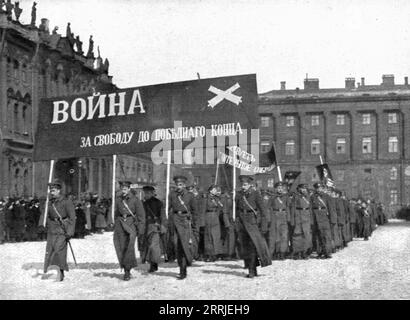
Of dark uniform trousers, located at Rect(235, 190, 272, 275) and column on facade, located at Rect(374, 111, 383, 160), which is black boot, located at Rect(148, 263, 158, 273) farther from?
column on facade, located at Rect(374, 111, 383, 160)

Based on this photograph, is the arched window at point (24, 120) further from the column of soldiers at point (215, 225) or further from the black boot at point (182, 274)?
the black boot at point (182, 274)

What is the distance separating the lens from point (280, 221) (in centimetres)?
1612

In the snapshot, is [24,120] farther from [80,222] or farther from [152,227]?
[152,227]

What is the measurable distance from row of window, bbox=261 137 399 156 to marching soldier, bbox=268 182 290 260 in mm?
55212

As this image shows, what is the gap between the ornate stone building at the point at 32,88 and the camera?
113ft

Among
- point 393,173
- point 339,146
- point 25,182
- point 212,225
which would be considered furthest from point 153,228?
point 339,146

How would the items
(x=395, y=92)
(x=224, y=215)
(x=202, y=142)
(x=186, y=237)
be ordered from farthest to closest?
1. (x=395, y=92)
2. (x=224, y=215)
3. (x=202, y=142)
4. (x=186, y=237)

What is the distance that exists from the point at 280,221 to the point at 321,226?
104 centimetres

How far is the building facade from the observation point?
67.8m

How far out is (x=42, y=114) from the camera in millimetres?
14352

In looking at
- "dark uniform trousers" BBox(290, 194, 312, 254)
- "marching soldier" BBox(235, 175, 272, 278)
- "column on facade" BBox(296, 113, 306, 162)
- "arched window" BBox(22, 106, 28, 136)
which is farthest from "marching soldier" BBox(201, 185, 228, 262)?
"column on facade" BBox(296, 113, 306, 162)

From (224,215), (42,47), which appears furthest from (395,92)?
(224,215)

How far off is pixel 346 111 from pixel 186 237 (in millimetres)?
59552
